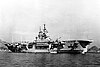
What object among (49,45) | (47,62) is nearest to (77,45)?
(49,45)

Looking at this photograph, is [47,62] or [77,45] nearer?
[47,62]

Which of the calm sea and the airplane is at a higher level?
the airplane

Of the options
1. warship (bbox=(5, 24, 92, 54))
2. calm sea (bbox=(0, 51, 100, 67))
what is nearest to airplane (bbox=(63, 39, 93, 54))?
warship (bbox=(5, 24, 92, 54))

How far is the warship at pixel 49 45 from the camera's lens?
219ft

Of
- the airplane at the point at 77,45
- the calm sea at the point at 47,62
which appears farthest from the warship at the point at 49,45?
the calm sea at the point at 47,62

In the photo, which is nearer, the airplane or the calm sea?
the calm sea

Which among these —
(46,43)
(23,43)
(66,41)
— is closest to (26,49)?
(23,43)

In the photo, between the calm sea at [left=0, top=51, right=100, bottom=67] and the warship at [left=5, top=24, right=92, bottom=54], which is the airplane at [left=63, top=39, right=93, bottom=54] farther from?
the calm sea at [left=0, top=51, right=100, bottom=67]

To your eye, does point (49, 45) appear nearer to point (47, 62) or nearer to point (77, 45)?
point (77, 45)

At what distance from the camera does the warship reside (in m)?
66.6

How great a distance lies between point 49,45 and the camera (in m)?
71.1

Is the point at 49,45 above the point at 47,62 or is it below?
above

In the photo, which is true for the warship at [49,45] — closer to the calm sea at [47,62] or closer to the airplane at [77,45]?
the airplane at [77,45]

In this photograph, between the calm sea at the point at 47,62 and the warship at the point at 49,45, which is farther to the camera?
the warship at the point at 49,45
